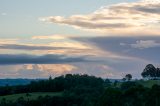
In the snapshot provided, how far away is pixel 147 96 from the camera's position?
479 ft

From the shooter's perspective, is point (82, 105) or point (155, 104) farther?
point (82, 105)

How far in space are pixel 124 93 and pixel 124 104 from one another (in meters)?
9.57

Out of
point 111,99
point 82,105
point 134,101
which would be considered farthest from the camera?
point 82,105

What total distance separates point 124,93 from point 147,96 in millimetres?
8943

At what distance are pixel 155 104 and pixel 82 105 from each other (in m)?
59.3

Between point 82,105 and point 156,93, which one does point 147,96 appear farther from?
point 82,105

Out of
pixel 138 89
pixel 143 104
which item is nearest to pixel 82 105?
pixel 138 89

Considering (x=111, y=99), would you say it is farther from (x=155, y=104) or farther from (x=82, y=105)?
(x=82, y=105)

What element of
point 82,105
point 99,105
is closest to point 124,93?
point 99,105

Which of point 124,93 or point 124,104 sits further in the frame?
point 124,93

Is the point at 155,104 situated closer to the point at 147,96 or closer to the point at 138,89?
the point at 147,96

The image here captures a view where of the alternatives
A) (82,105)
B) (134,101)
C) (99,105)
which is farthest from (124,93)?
(82,105)

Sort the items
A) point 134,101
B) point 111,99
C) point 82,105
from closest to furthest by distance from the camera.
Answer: point 111,99 → point 134,101 → point 82,105

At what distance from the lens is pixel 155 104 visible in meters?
142
